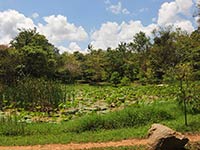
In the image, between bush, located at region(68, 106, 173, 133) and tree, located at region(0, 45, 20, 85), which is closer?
bush, located at region(68, 106, 173, 133)

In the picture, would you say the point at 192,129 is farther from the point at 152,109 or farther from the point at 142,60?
the point at 142,60

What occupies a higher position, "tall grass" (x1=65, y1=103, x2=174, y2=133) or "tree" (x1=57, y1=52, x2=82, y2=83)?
"tree" (x1=57, y1=52, x2=82, y2=83)

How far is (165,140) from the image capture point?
891cm

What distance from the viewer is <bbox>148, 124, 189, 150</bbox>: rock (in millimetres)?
8906

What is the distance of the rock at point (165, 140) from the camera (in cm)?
891

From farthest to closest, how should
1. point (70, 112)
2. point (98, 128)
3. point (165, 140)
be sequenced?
point (70, 112)
point (98, 128)
point (165, 140)

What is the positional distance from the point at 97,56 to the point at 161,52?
8.97 m

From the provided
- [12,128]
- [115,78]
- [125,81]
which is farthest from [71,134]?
[115,78]

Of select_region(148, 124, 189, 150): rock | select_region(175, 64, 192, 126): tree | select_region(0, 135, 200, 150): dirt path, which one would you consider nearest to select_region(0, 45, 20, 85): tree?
select_region(0, 135, 200, 150): dirt path

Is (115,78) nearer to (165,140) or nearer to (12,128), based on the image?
(12,128)

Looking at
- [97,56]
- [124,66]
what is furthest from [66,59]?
[124,66]

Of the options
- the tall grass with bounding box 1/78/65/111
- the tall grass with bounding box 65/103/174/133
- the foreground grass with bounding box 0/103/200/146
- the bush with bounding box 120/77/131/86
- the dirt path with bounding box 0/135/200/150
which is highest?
the bush with bounding box 120/77/131/86

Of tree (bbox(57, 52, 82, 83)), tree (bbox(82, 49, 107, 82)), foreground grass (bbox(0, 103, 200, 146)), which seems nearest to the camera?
foreground grass (bbox(0, 103, 200, 146))

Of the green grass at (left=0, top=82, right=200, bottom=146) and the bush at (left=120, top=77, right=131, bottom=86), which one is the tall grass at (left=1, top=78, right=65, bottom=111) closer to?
the green grass at (left=0, top=82, right=200, bottom=146)
